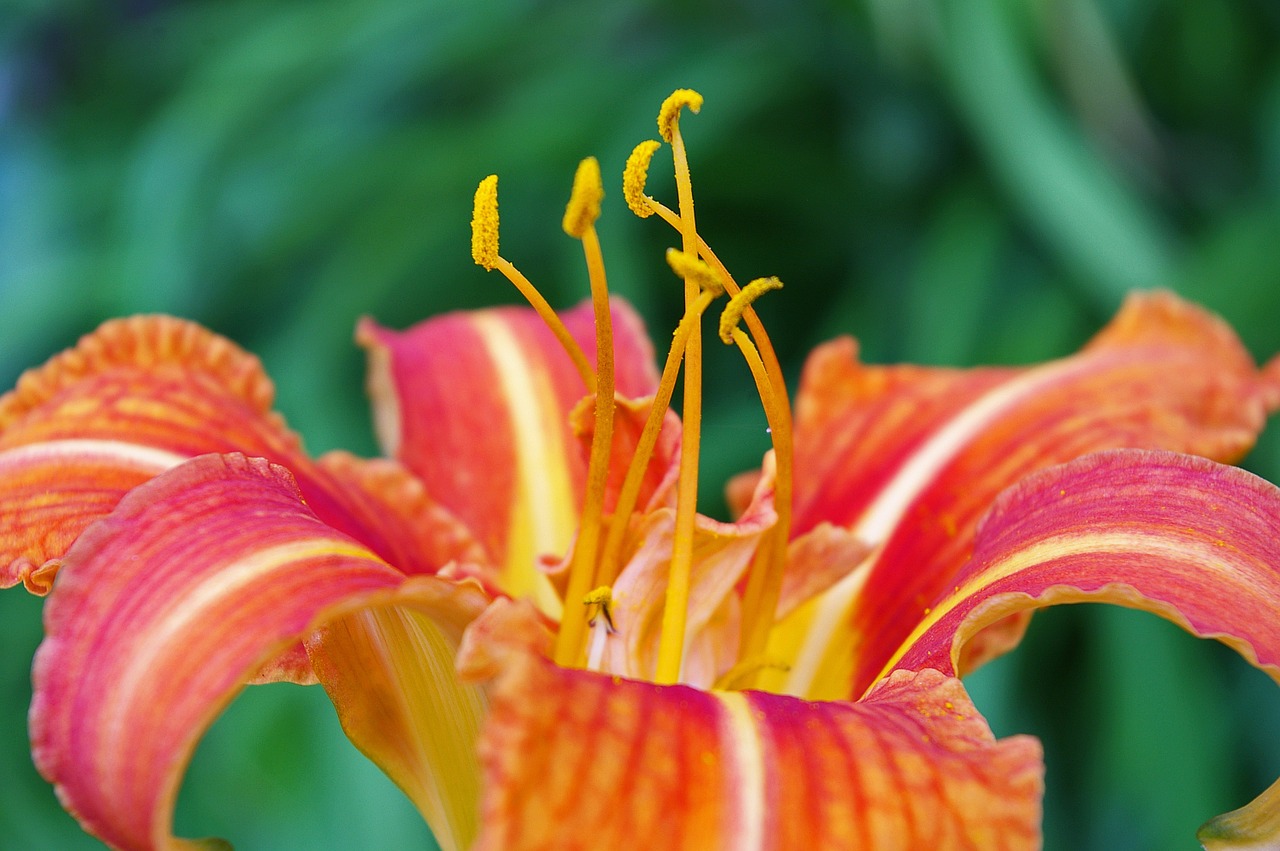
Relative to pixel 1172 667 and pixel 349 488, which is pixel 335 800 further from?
pixel 1172 667

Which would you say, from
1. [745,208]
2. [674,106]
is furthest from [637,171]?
[745,208]

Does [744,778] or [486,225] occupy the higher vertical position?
[486,225]

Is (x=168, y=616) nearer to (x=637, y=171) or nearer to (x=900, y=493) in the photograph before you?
(x=637, y=171)

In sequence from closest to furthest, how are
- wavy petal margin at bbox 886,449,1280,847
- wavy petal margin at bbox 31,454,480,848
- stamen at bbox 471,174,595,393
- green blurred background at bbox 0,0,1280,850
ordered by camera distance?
wavy petal margin at bbox 31,454,480,848 → wavy petal margin at bbox 886,449,1280,847 → stamen at bbox 471,174,595,393 → green blurred background at bbox 0,0,1280,850

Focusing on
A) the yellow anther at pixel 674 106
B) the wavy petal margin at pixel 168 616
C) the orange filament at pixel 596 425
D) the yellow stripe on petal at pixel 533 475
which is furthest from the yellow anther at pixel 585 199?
the yellow stripe on petal at pixel 533 475

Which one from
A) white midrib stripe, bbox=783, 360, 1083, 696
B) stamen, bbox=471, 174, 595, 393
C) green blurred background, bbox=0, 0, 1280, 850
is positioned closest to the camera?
stamen, bbox=471, 174, 595, 393

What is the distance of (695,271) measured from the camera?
69 centimetres

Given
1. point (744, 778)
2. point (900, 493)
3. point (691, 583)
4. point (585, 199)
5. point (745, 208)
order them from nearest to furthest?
point (744, 778) → point (585, 199) → point (691, 583) → point (900, 493) → point (745, 208)

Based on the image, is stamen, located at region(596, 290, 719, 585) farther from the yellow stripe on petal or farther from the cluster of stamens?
the yellow stripe on petal

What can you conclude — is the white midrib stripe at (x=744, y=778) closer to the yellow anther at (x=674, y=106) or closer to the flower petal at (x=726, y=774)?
the flower petal at (x=726, y=774)

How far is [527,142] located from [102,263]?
0.63 meters

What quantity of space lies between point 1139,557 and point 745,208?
132 centimetres

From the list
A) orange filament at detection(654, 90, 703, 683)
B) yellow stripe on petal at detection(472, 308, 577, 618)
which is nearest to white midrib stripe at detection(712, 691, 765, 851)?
orange filament at detection(654, 90, 703, 683)

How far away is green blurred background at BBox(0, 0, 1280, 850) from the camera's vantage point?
59.0 inches
